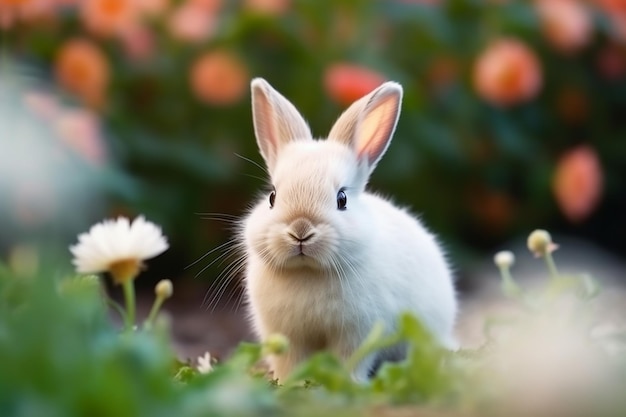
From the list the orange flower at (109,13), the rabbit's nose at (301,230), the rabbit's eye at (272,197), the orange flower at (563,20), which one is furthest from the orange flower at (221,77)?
the rabbit's nose at (301,230)

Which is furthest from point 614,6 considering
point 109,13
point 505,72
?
point 109,13

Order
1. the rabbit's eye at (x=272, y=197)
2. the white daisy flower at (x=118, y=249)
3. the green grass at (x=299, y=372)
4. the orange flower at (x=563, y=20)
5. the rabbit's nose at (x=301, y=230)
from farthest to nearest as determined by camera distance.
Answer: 1. the orange flower at (x=563, y=20)
2. the rabbit's eye at (x=272, y=197)
3. the rabbit's nose at (x=301, y=230)
4. the white daisy flower at (x=118, y=249)
5. the green grass at (x=299, y=372)

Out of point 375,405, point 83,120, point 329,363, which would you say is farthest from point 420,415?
point 83,120

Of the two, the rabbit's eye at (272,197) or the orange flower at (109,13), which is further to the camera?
the orange flower at (109,13)

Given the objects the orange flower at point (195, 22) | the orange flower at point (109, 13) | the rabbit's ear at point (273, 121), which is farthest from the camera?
the orange flower at point (195, 22)

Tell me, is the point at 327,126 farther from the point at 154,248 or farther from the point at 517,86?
the point at 154,248

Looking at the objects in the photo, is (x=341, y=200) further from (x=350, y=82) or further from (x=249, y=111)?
(x=249, y=111)

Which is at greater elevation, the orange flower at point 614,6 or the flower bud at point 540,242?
the orange flower at point 614,6

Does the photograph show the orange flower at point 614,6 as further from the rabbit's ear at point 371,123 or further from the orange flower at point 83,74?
the rabbit's ear at point 371,123
